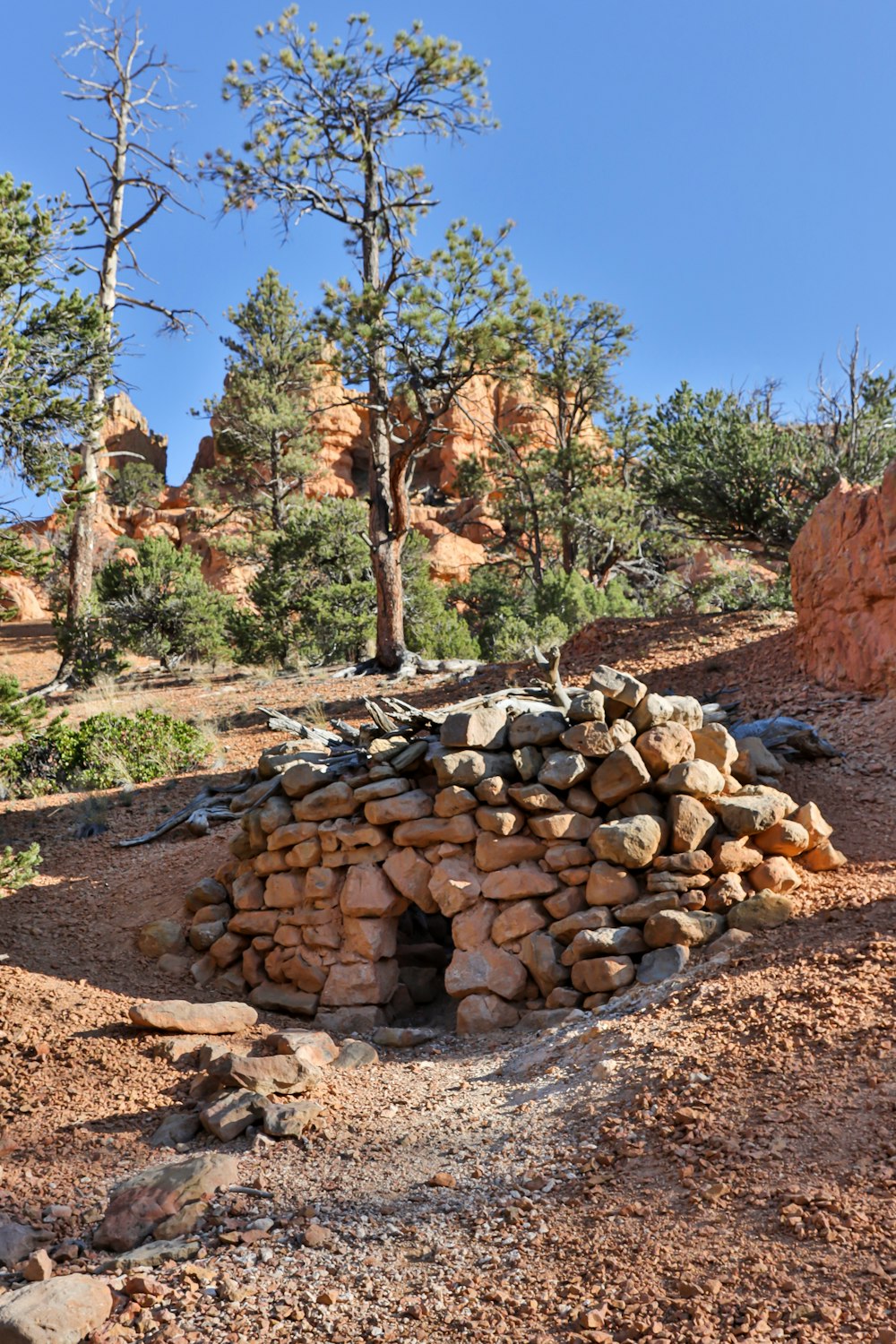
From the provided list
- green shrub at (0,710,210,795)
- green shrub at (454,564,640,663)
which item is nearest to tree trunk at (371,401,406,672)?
green shrub at (454,564,640,663)

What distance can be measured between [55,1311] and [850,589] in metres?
6.95

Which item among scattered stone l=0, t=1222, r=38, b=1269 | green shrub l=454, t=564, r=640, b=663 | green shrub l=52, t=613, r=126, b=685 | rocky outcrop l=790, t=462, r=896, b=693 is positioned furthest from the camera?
green shrub l=454, t=564, r=640, b=663

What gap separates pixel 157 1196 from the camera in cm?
341

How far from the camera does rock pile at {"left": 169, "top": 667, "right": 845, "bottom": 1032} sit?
17.0 ft

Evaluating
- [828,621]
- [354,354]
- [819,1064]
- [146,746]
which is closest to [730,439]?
[354,354]

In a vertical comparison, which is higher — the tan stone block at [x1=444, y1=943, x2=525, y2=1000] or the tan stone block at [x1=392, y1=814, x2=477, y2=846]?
the tan stone block at [x1=392, y1=814, x2=477, y2=846]

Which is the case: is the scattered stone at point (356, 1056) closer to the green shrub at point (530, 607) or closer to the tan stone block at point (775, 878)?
the tan stone block at point (775, 878)

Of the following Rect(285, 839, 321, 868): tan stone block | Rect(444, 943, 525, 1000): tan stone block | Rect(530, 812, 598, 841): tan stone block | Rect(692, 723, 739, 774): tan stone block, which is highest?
Rect(692, 723, 739, 774): tan stone block

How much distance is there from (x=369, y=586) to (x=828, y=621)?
10108 mm

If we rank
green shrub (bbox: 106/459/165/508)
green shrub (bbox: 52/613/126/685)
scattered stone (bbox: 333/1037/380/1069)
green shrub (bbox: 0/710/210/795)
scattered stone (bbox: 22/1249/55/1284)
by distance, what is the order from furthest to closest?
green shrub (bbox: 106/459/165/508), green shrub (bbox: 52/613/126/685), green shrub (bbox: 0/710/210/795), scattered stone (bbox: 333/1037/380/1069), scattered stone (bbox: 22/1249/55/1284)

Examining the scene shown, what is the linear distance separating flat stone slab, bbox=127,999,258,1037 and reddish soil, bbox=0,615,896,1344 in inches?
5.8

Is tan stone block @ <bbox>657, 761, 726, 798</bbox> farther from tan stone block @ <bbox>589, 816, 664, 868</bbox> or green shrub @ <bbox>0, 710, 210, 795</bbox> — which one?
green shrub @ <bbox>0, 710, 210, 795</bbox>

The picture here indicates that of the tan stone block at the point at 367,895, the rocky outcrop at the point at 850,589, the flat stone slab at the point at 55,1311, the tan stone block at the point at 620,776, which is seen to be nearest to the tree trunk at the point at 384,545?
the rocky outcrop at the point at 850,589

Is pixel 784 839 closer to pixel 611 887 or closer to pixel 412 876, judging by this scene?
pixel 611 887
